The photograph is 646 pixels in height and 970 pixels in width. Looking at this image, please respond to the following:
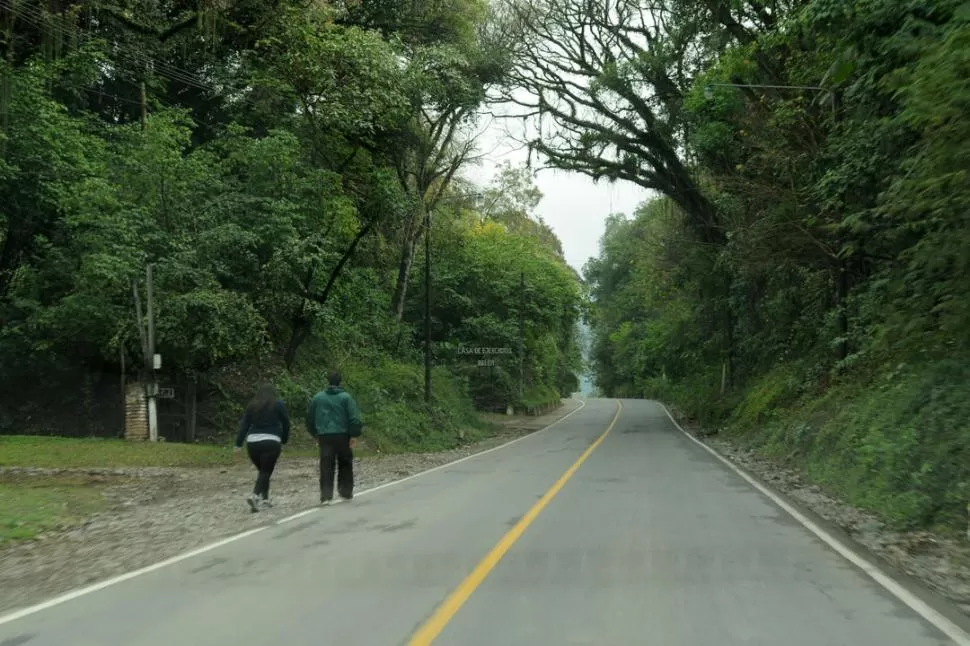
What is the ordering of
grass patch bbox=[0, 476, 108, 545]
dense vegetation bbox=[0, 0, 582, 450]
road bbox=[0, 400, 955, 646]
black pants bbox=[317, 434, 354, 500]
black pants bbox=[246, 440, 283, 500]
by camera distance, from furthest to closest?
dense vegetation bbox=[0, 0, 582, 450], black pants bbox=[317, 434, 354, 500], black pants bbox=[246, 440, 283, 500], grass patch bbox=[0, 476, 108, 545], road bbox=[0, 400, 955, 646]

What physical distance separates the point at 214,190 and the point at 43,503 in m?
12.7

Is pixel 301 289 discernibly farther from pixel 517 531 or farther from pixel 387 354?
pixel 517 531

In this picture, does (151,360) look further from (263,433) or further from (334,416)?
(263,433)

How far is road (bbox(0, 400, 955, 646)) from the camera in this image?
572 cm

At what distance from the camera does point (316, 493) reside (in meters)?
14.4

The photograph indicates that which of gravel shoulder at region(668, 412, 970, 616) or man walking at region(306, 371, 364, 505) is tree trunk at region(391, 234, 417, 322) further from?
man walking at region(306, 371, 364, 505)

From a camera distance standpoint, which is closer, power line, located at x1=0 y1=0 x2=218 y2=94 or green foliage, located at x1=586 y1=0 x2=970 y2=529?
green foliage, located at x1=586 y1=0 x2=970 y2=529

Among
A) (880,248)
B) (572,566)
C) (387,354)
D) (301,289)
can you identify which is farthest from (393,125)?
(572,566)

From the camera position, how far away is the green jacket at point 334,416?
40.4 ft

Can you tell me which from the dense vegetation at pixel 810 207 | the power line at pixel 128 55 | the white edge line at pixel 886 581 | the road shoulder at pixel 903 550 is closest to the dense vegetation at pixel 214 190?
the power line at pixel 128 55

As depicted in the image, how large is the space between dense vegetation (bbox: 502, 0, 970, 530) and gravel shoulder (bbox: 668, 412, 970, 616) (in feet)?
1.38

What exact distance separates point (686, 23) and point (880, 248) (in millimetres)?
10684

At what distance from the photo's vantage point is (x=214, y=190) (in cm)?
2358

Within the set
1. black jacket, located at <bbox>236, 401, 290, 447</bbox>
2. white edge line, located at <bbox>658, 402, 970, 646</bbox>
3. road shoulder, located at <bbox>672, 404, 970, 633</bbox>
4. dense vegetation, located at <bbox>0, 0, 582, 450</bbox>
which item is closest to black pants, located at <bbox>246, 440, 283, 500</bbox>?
black jacket, located at <bbox>236, 401, 290, 447</bbox>
